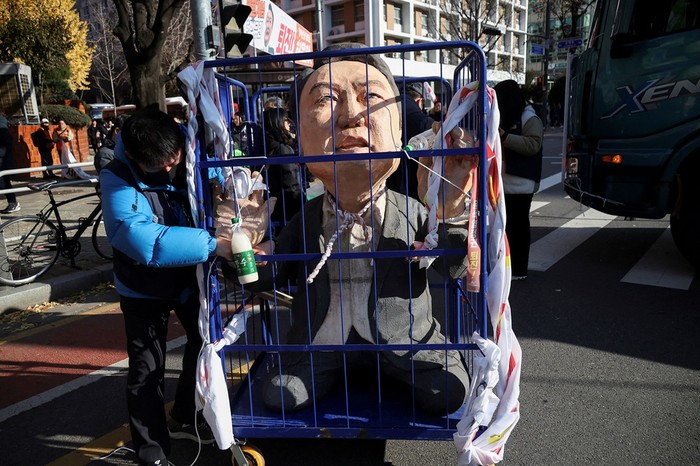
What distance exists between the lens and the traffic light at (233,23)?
5.08 metres

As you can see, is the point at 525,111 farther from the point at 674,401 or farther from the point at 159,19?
the point at 159,19

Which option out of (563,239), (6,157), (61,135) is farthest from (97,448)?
(61,135)

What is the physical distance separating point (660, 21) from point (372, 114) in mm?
3773

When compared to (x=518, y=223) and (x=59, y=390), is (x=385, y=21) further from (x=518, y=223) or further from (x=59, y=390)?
(x=59, y=390)

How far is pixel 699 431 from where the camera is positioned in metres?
2.64

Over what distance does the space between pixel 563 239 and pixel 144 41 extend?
669 centimetres

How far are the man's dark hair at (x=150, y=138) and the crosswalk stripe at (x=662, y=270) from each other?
4402mm

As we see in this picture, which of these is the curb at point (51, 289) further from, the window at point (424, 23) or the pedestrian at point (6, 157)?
the window at point (424, 23)

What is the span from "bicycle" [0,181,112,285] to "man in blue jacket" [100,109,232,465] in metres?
3.54

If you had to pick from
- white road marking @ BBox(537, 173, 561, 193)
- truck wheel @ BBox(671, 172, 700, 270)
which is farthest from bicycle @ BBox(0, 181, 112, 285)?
white road marking @ BBox(537, 173, 561, 193)

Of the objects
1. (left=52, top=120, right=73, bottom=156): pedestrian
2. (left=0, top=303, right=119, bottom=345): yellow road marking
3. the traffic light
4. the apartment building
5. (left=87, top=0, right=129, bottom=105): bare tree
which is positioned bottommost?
(left=0, top=303, right=119, bottom=345): yellow road marking

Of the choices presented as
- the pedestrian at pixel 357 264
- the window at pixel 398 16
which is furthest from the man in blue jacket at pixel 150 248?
the window at pixel 398 16

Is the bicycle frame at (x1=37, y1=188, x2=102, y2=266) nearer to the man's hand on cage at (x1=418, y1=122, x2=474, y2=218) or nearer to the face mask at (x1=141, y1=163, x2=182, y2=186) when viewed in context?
the face mask at (x1=141, y1=163, x2=182, y2=186)

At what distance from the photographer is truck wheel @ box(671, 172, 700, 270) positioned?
4.78 metres
